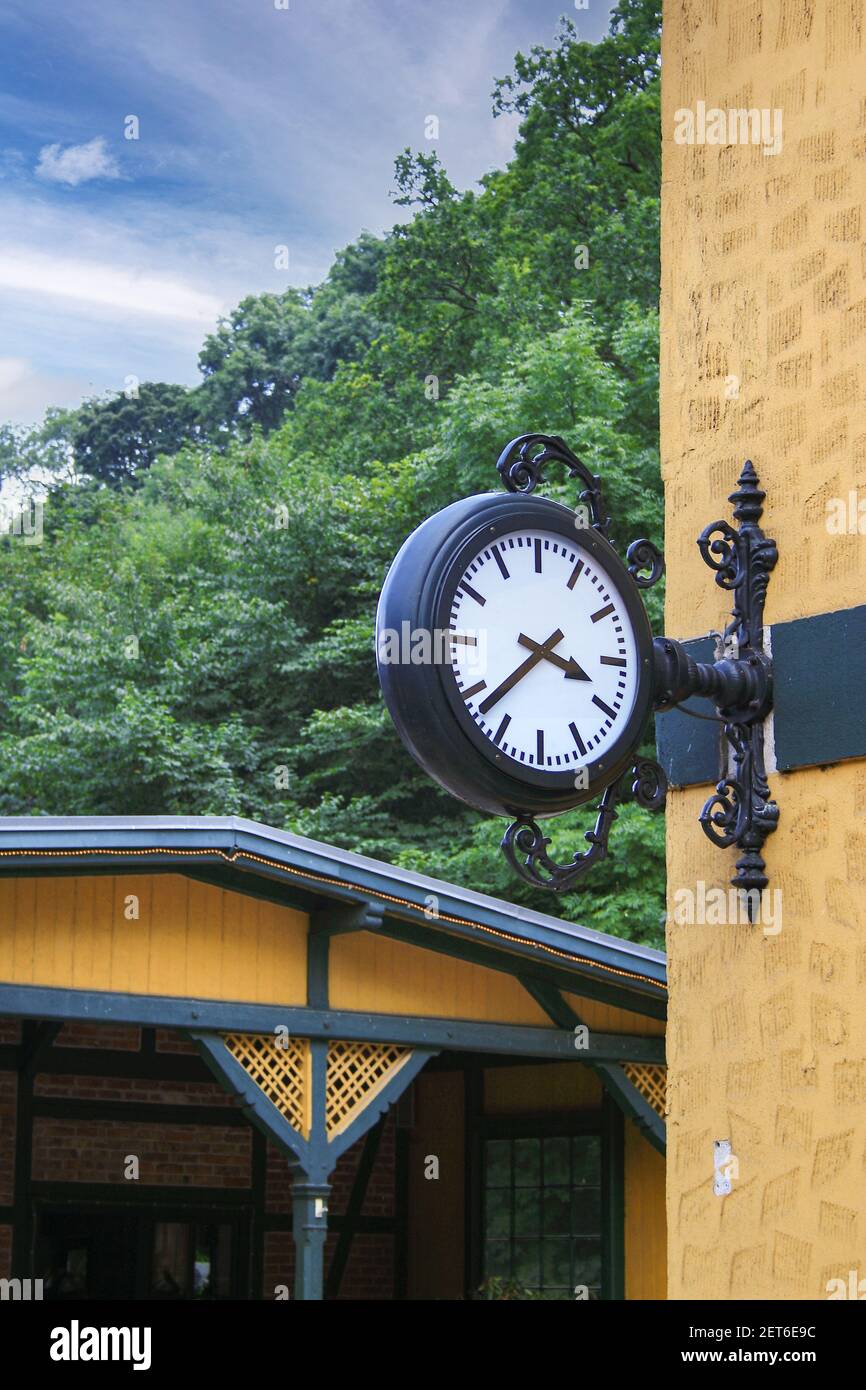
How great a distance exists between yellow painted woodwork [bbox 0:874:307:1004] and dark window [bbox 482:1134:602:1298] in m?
3.90

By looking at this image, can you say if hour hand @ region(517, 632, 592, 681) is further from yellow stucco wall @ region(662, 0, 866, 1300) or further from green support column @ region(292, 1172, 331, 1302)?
green support column @ region(292, 1172, 331, 1302)

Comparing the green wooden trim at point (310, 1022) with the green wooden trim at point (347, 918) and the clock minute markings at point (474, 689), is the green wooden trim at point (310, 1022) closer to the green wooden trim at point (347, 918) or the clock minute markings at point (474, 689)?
the green wooden trim at point (347, 918)

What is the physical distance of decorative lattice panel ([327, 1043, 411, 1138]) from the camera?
10.1 metres

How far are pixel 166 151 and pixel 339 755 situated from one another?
23765 millimetres

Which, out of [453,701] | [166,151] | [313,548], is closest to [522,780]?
[453,701]

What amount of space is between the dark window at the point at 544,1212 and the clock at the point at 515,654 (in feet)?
33.7

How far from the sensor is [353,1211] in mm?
14055

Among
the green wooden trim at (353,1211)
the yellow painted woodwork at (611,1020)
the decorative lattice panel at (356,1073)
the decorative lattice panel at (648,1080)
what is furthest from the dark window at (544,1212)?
the decorative lattice panel at (356,1073)

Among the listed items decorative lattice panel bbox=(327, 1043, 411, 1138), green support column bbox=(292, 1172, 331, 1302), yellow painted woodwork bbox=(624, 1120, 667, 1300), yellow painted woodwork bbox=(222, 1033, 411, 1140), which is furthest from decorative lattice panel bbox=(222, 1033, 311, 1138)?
yellow painted woodwork bbox=(624, 1120, 667, 1300)

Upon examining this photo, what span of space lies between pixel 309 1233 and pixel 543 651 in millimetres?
7238

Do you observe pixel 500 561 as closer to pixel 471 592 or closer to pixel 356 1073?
pixel 471 592

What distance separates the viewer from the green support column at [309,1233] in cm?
965

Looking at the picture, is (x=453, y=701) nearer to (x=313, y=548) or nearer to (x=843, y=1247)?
(x=843, y=1247)

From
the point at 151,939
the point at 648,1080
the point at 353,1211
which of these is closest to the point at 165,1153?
the point at 353,1211
